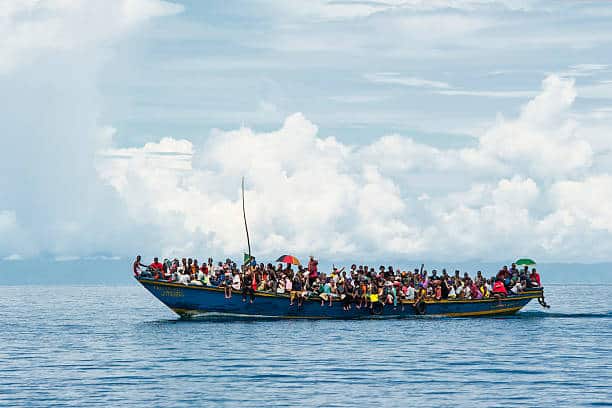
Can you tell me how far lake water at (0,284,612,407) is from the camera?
3152 cm

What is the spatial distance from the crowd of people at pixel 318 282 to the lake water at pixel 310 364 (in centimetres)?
175

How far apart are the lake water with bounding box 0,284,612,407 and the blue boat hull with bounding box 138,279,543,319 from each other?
80 cm

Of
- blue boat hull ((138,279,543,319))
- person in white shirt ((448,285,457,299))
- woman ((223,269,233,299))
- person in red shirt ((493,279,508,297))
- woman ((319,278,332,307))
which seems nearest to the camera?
woman ((223,269,233,299))

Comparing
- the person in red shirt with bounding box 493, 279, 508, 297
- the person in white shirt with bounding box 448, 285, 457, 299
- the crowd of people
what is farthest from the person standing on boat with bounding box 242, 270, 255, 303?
the person in red shirt with bounding box 493, 279, 508, 297

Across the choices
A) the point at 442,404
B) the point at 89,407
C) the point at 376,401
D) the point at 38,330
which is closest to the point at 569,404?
the point at 442,404

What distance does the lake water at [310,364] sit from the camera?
31516 mm

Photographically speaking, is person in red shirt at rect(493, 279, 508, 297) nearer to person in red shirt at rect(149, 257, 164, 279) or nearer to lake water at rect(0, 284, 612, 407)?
lake water at rect(0, 284, 612, 407)

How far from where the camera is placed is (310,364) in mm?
39156

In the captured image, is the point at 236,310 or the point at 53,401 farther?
the point at 236,310

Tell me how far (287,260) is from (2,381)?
70.6 feet

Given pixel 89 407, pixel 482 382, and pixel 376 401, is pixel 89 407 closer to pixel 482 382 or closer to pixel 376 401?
pixel 376 401

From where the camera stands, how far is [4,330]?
61.2m

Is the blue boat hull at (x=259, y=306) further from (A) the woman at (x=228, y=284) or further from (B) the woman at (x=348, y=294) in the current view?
(B) the woman at (x=348, y=294)

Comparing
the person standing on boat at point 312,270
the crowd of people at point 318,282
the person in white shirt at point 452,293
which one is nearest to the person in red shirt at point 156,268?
the crowd of people at point 318,282
